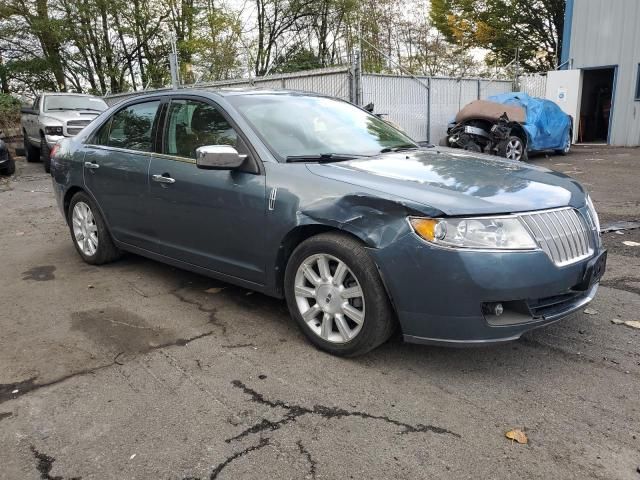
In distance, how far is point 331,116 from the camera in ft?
13.9

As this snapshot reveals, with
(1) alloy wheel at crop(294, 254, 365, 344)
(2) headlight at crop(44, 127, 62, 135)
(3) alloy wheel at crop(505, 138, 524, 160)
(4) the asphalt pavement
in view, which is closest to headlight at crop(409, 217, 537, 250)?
(1) alloy wheel at crop(294, 254, 365, 344)

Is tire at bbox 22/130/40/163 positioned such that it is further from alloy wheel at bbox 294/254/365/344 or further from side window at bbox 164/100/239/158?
alloy wheel at bbox 294/254/365/344

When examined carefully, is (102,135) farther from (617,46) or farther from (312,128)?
(617,46)

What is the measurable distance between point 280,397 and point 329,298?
658mm

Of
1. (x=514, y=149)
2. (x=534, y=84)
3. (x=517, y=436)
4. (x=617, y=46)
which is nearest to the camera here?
(x=517, y=436)

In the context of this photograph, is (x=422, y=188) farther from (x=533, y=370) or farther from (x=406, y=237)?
(x=533, y=370)

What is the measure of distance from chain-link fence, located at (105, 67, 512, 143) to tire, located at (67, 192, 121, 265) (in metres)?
7.23

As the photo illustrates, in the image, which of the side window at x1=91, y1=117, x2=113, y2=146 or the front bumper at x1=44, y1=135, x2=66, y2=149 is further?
the front bumper at x1=44, y1=135, x2=66, y2=149

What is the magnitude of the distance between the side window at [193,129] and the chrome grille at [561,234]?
194cm

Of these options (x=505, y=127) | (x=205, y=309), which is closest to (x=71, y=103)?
(x=505, y=127)

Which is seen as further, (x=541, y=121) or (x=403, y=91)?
(x=403, y=91)

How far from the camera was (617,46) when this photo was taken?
1638cm

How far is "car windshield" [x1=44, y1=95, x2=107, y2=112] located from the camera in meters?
13.7

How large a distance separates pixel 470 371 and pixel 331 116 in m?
2.17
